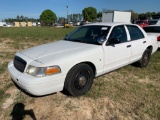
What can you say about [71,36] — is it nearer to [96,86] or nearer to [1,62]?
[96,86]

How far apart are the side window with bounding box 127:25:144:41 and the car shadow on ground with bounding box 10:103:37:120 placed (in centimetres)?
335

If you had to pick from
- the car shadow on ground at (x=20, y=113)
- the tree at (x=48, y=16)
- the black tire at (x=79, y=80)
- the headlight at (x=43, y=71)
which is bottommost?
the car shadow on ground at (x=20, y=113)

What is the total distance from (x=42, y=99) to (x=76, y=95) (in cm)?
72

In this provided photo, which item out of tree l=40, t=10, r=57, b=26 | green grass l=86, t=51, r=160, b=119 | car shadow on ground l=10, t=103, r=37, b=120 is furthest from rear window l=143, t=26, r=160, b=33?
tree l=40, t=10, r=57, b=26

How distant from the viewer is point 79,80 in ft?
12.3

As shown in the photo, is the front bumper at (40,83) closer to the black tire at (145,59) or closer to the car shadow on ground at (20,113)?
the car shadow on ground at (20,113)

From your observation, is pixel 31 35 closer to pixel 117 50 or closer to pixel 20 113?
pixel 117 50

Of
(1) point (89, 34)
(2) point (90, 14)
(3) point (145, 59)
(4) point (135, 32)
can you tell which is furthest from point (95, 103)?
(2) point (90, 14)

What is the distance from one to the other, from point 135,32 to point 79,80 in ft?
8.52

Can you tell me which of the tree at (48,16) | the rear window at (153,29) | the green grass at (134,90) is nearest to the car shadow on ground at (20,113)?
the green grass at (134,90)

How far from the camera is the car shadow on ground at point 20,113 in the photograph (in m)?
3.14

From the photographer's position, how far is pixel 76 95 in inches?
149

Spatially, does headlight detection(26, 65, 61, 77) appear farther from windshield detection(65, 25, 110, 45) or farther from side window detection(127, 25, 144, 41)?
side window detection(127, 25, 144, 41)

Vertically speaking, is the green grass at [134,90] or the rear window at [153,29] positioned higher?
the rear window at [153,29]
